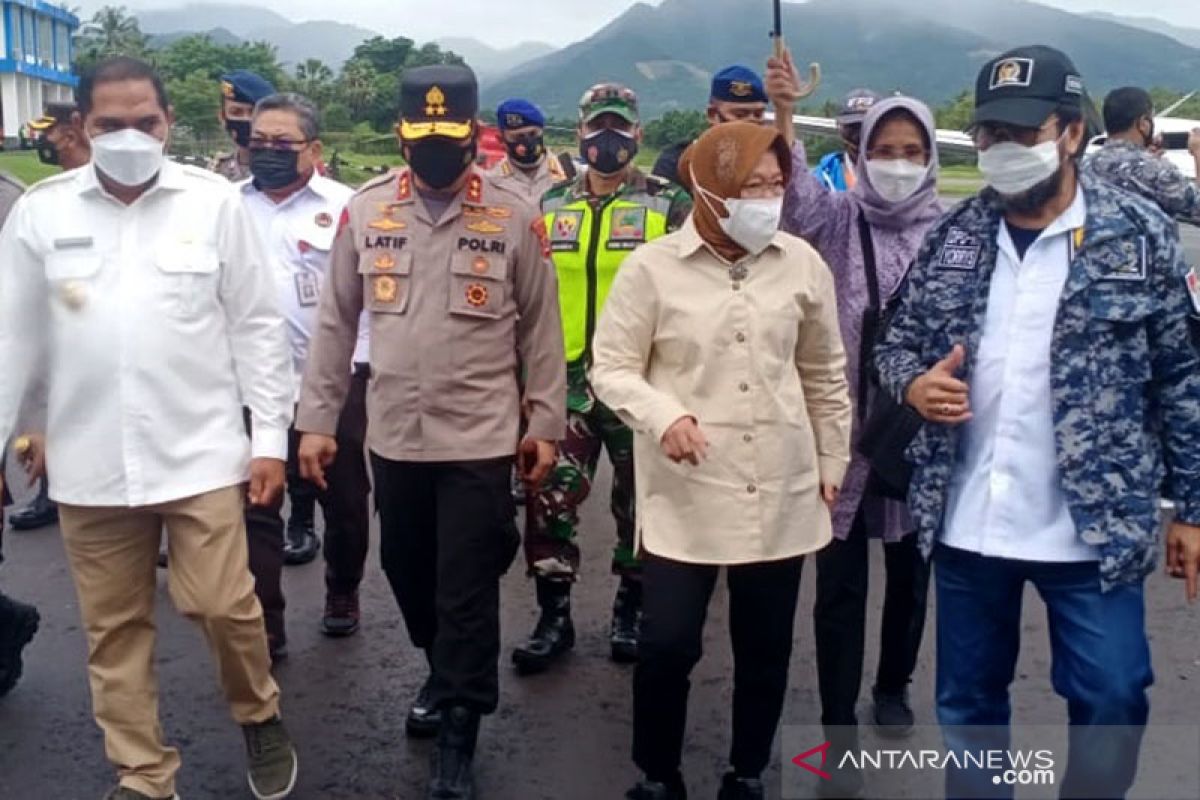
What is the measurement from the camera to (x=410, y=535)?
3.90 metres

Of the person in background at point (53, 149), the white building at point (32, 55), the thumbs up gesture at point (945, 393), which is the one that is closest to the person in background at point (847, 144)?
the thumbs up gesture at point (945, 393)

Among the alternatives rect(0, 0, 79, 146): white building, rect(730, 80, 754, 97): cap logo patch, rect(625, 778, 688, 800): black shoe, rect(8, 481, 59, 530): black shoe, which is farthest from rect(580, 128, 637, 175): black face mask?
rect(0, 0, 79, 146): white building

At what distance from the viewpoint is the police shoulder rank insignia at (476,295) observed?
12.2 feet

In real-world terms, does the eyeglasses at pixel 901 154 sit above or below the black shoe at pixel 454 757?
above

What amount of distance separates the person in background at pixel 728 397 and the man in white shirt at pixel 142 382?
3.47 feet

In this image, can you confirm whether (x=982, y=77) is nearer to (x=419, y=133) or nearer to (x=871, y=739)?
(x=419, y=133)

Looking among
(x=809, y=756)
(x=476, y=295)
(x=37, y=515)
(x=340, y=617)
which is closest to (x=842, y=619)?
(x=809, y=756)

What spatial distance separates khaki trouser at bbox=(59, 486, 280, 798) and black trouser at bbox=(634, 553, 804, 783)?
110 centimetres

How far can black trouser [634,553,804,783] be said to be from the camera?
11.0 feet

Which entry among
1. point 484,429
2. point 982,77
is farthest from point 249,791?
point 982,77

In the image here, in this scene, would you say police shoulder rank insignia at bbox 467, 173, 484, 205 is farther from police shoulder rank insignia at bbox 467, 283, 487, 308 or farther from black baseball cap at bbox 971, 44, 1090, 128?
black baseball cap at bbox 971, 44, 1090, 128

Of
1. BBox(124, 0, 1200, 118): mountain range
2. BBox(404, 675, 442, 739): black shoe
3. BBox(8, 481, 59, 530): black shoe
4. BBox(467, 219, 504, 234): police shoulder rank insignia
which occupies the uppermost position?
BBox(124, 0, 1200, 118): mountain range

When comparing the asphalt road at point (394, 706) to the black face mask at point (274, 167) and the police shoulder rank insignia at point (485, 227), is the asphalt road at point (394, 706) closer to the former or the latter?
the police shoulder rank insignia at point (485, 227)

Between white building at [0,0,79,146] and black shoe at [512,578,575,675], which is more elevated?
white building at [0,0,79,146]
